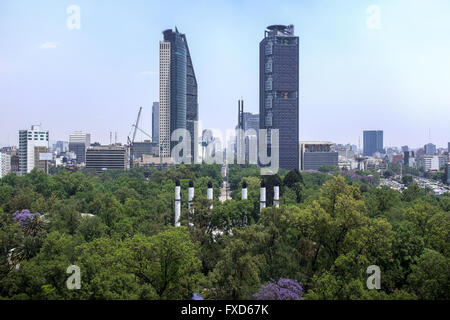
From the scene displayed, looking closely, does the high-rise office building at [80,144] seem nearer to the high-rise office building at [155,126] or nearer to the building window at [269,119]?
the high-rise office building at [155,126]

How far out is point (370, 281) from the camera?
43.3 feet

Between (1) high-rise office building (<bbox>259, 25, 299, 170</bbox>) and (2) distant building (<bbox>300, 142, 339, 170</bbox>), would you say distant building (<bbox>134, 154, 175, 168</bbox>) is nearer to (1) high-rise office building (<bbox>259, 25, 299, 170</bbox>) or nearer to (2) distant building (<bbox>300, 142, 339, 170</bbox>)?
(1) high-rise office building (<bbox>259, 25, 299, 170</bbox>)

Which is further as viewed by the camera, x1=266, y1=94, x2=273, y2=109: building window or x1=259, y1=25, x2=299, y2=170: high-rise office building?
x1=266, y1=94, x2=273, y2=109: building window

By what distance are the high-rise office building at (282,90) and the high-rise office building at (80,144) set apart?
53.2 meters

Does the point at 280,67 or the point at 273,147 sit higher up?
the point at 280,67

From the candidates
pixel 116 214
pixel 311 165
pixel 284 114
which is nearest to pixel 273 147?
pixel 284 114

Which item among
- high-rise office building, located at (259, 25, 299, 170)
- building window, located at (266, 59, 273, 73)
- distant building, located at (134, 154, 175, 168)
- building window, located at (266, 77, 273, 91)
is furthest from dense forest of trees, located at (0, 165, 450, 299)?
distant building, located at (134, 154, 175, 168)

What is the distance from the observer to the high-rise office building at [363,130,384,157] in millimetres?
156000

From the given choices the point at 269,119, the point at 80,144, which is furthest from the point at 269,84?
the point at 80,144

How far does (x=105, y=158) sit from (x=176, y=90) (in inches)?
964

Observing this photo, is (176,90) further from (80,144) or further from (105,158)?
(80,144)

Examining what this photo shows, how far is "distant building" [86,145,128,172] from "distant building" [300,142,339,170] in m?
36.1
